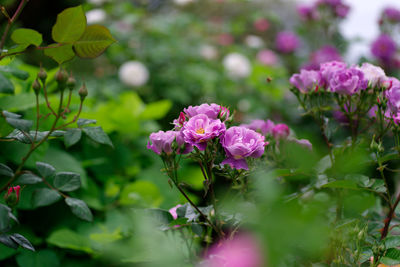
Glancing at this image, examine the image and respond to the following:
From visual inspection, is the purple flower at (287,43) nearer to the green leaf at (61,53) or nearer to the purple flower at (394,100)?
the purple flower at (394,100)

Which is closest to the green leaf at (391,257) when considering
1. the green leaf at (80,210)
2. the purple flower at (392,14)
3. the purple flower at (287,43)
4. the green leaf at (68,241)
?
the green leaf at (80,210)

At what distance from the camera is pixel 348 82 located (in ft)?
2.42

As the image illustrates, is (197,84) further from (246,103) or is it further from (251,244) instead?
(251,244)

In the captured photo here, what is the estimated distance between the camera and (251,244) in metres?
0.34

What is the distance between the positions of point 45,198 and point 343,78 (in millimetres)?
583

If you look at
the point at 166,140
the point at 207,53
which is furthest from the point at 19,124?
the point at 207,53

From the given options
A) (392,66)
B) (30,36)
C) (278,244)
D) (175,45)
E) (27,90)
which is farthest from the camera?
(175,45)

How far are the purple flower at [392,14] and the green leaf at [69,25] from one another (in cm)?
244

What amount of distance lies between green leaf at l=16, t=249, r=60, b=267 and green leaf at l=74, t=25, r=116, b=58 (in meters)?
0.61

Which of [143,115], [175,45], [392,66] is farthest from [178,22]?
[143,115]

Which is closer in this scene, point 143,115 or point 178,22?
point 143,115

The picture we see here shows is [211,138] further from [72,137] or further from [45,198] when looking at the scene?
[45,198]

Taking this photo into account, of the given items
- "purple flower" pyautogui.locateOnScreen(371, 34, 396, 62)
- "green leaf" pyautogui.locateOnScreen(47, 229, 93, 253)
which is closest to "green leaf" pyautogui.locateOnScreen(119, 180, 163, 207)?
"green leaf" pyautogui.locateOnScreen(47, 229, 93, 253)

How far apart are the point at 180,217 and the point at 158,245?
0.26 feet
